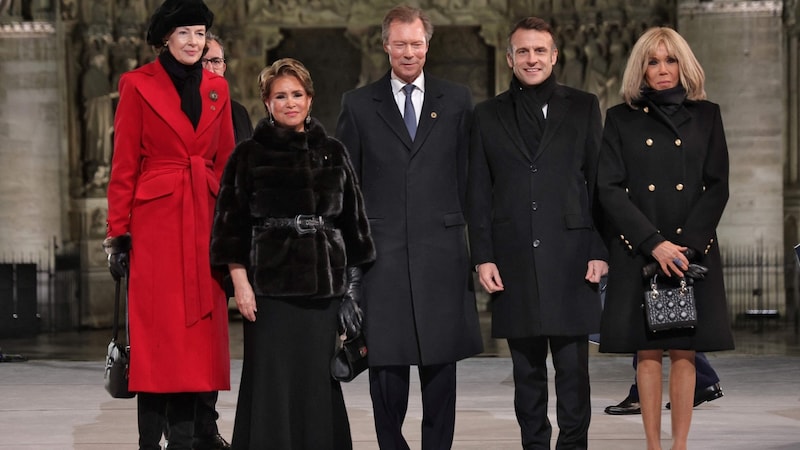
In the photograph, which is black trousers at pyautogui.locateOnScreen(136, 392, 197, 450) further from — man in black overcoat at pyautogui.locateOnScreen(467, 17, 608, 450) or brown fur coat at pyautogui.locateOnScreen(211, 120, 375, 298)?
man in black overcoat at pyautogui.locateOnScreen(467, 17, 608, 450)

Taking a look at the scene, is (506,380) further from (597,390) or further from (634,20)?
(634,20)

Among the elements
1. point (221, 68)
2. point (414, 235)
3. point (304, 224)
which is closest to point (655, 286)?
point (414, 235)

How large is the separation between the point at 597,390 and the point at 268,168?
433 centimetres

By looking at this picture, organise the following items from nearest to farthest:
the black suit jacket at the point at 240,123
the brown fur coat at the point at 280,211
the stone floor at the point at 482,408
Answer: the brown fur coat at the point at 280,211 < the stone floor at the point at 482,408 < the black suit jacket at the point at 240,123

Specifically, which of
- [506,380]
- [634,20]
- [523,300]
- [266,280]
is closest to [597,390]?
[506,380]

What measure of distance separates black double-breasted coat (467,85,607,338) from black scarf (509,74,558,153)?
3cm

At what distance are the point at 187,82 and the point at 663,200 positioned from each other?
2203 mm

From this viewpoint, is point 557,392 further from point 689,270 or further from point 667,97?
point 667,97

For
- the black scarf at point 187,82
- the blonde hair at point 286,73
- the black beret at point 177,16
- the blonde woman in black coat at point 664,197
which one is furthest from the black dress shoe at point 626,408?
the black beret at point 177,16

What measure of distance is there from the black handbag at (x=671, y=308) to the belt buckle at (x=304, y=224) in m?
1.54

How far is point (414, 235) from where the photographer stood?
5.95m

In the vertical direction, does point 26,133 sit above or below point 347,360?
above

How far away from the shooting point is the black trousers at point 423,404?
5898 millimetres

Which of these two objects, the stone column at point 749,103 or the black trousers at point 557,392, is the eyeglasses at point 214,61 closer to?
the black trousers at point 557,392
